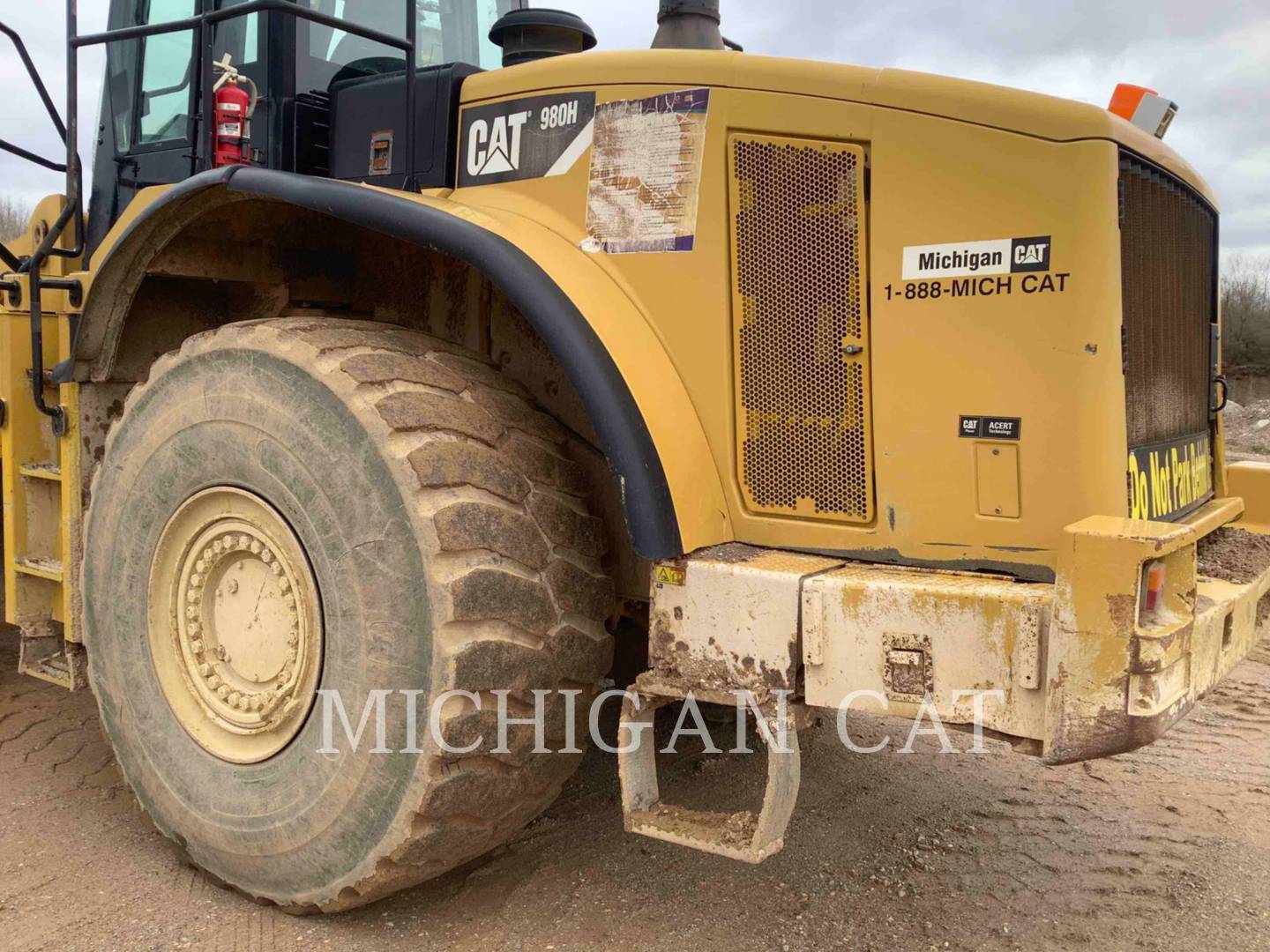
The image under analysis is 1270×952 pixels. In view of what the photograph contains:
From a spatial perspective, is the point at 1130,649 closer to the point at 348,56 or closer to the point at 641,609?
the point at 641,609

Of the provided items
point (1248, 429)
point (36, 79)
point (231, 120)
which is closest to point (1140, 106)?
point (231, 120)

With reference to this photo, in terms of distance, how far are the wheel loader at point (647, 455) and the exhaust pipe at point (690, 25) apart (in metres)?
0.01

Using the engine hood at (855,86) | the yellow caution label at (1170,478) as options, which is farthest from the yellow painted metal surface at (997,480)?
the engine hood at (855,86)

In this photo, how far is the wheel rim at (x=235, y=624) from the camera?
288cm

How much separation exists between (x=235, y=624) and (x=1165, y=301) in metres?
2.61

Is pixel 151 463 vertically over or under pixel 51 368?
under

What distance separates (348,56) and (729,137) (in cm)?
154

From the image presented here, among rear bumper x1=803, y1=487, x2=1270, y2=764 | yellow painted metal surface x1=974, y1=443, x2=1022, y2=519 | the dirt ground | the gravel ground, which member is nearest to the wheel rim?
the dirt ground

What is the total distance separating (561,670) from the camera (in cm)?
270

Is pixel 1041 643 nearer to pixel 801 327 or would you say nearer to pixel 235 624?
pixel 801 327

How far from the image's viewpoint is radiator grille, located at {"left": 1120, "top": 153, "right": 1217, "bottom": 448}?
274cm

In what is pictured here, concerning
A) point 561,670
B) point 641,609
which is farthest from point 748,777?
point 561,670

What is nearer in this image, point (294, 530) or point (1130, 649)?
point (1130, 649)

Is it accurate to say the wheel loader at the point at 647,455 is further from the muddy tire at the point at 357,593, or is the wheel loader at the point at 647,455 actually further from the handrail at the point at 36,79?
the handrail at the point at 36,79
